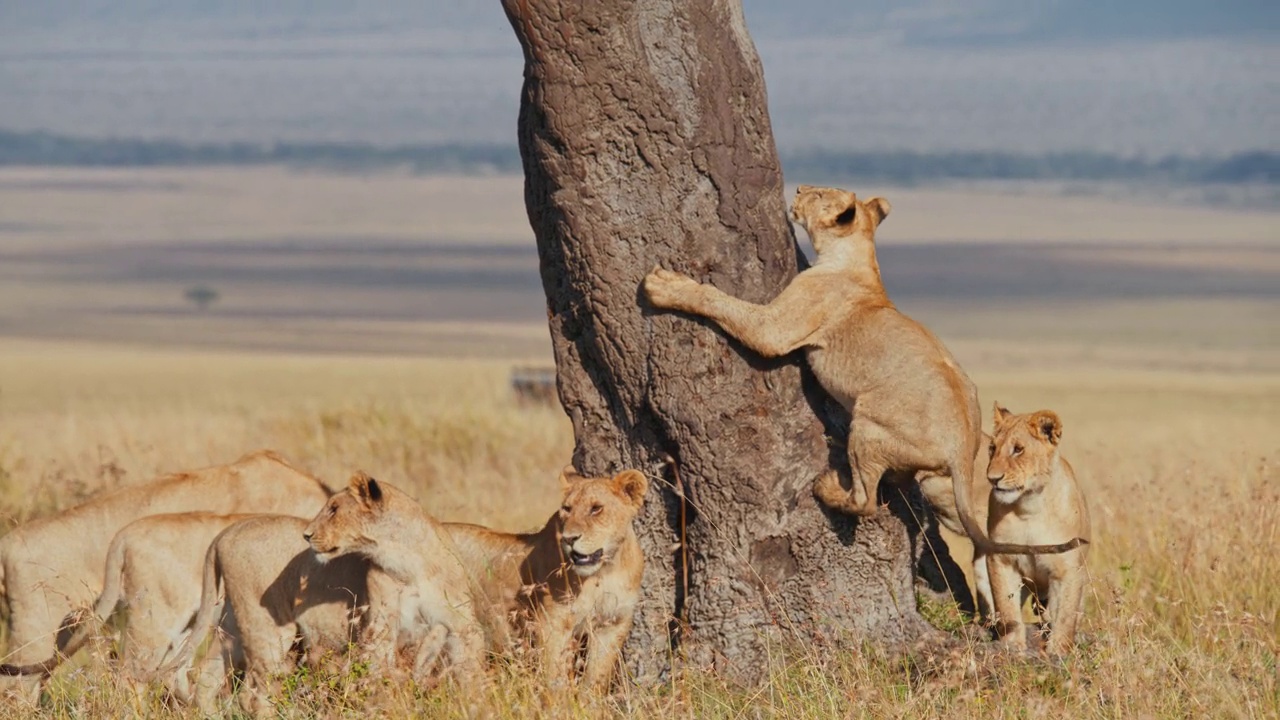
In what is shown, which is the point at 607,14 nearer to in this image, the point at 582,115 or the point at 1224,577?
the point at 582,115

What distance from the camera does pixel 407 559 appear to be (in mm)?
6508

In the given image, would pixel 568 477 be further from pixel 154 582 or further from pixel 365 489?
pixel 154 582

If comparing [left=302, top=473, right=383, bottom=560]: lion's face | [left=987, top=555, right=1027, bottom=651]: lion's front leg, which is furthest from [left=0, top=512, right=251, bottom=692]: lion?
[left=987, top=555, right=1027, bottom=651]: lion's front leg

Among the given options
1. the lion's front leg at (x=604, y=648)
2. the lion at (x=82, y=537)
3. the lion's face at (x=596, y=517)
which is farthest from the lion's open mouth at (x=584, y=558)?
the lion at (x=82, y=537)

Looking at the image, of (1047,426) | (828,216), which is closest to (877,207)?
(828,216)

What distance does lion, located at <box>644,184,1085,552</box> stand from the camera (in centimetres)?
667

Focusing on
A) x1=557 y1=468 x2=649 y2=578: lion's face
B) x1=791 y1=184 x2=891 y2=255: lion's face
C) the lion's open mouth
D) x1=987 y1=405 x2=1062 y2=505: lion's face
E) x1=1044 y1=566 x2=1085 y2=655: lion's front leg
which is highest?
x1=791 y1=184 x2=891 y2=255: lion's face

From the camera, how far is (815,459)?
275 inches

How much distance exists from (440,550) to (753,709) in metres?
1.42

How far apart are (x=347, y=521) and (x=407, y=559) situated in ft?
0.95

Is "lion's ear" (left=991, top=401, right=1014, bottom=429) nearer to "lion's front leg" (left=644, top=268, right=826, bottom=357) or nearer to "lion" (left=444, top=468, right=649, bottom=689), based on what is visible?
"lion's front leg" (left=644, top=268, right=826, bottom=357)

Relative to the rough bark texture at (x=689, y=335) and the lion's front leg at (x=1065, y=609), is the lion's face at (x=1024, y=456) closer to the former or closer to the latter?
the lion's front leg at (x=1065, y=609)

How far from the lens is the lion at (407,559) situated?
6.40m

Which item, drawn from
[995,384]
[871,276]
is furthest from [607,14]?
[995,384]
